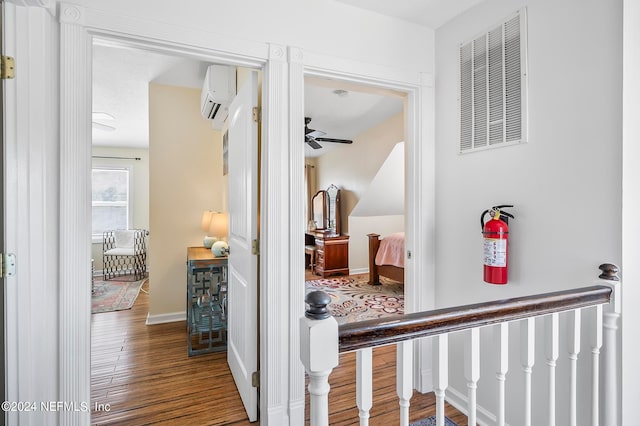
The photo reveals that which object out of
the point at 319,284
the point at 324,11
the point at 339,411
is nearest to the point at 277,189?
the point at 324,11

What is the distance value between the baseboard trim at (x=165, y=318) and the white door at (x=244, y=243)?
1440 mm

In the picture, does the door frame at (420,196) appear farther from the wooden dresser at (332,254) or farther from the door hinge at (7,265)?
the wooden dresser at (332,254)

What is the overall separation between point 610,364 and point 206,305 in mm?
2985

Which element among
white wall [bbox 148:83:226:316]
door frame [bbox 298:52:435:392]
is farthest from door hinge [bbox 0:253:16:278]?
white wall [bbox 148:83:226:316]

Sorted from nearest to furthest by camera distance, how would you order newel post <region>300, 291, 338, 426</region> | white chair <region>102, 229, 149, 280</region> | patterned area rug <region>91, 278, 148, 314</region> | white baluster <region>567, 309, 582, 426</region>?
1. newel post <region>300, 291, 338, 426</region>
2. white baluster <region>567, 309, 582, 426</region>
3. patterned area rug <region>91, 278, 148, 314</region>
4. white chair <region>102, 229, 149, 280</region>

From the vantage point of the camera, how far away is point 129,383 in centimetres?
240

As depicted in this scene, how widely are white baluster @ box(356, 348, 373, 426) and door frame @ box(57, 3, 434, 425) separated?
957 mm

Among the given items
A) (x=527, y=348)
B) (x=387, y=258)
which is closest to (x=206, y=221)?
(x=387, y=258)

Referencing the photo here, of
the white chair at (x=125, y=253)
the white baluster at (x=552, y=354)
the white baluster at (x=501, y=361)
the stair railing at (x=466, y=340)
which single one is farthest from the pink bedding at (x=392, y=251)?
the white chair at (x=125, y=253)

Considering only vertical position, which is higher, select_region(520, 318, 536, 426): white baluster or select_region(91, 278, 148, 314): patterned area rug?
select_region(520, 318, 536, 426): white baluster

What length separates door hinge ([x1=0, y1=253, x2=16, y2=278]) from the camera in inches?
52.3

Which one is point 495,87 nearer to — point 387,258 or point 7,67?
point 7,67

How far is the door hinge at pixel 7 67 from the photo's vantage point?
1335 millimetres

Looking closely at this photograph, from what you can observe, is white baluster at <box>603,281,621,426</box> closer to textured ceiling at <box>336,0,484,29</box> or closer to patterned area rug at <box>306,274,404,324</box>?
textured ceiling at <box>336,0,484,29</box>
